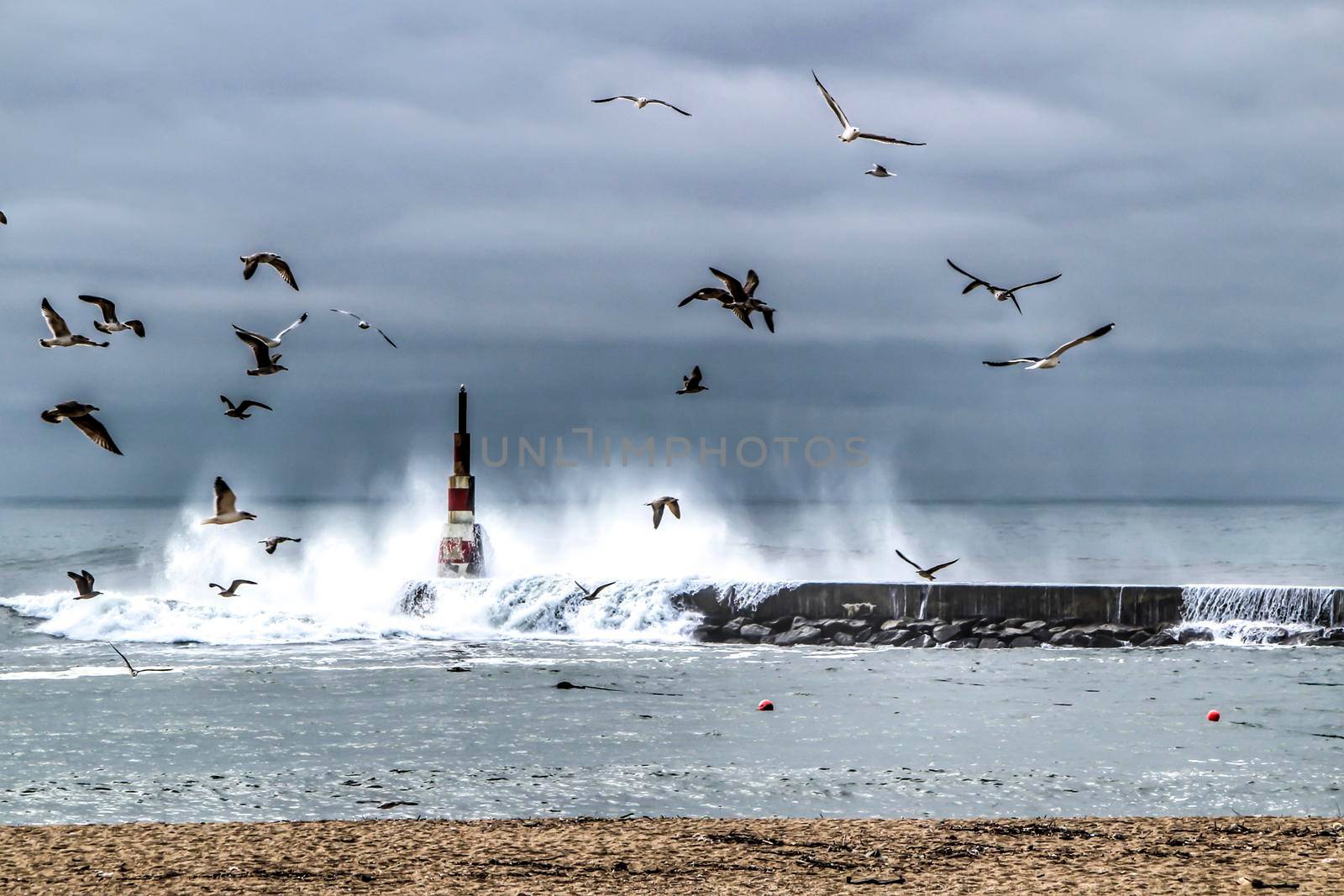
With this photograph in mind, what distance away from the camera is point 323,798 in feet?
39.4

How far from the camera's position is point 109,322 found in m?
11.5

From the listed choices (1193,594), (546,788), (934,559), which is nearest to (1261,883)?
(546,788)

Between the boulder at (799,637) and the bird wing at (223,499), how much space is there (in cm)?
1571

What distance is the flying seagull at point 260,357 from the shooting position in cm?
1194

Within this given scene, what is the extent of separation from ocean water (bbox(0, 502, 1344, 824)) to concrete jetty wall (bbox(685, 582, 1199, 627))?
4.79 feet

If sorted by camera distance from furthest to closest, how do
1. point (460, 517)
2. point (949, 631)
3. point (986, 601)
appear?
point (460, 517) → point (986, 601) → point (949, 631)

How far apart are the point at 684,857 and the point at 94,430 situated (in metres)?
4.78

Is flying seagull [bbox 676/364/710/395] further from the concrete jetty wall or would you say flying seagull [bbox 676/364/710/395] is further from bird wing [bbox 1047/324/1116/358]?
the concrete jetty wall

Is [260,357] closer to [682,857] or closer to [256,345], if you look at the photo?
[256,345]

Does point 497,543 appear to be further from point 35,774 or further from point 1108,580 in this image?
point 35,774

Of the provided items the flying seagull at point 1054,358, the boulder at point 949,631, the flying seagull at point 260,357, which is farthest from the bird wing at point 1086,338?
the boulder at point 949,631

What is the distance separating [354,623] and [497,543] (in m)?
19.8

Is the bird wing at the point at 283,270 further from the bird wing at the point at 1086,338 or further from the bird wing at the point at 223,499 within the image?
the bird wing at the point at 1086,338

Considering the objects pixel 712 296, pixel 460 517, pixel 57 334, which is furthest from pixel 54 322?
pixel 460 517
